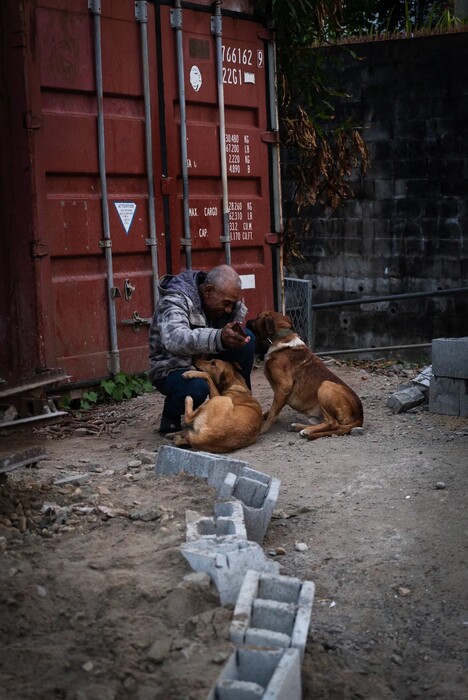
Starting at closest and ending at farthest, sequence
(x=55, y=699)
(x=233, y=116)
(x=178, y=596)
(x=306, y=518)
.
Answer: (x=55, y=699) < (x=178, y=596) < (x=306, y=518) < (x=233, y=116)

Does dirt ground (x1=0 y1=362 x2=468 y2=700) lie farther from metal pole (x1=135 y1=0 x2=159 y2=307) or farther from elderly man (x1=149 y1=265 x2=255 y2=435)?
metal pole (x1=135 y1=0 x2=159 y2=307)

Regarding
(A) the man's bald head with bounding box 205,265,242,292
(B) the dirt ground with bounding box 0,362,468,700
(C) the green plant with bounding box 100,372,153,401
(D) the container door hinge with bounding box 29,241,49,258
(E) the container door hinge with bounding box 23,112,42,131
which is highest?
(E) the container door hinge with bounding box 23,112,42,131

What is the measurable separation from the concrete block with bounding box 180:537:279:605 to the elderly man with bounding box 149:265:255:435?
2.55 metres

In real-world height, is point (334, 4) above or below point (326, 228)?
above

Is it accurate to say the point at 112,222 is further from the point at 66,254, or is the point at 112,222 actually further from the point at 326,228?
the point at 326,228

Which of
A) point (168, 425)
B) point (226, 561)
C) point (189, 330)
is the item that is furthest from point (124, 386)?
point (226, 561)

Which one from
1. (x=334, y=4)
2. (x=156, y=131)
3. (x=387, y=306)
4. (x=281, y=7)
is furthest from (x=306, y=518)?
(x=387, y=306)

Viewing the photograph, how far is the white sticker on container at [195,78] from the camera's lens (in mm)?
8469

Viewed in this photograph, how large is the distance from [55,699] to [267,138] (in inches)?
277

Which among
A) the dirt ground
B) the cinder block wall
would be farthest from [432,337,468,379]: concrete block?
the cinder block wall

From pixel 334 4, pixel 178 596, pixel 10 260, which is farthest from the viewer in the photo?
pixel 334 4

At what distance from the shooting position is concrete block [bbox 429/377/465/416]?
7402 millimetres

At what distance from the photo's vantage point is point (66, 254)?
7586 millimetres

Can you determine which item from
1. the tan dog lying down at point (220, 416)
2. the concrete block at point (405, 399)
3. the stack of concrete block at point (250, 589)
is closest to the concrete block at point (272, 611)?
the stack of concrete block at point (250, 589)
